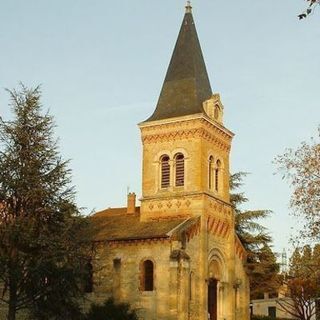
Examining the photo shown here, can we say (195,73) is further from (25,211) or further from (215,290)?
(25,211)

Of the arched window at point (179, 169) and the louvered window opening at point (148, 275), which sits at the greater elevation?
the arched window at point (179, 169)

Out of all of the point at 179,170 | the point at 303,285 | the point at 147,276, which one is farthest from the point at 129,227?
the point at 303,285

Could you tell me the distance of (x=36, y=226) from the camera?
29578mm

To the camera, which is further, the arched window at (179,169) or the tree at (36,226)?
the arched window at (179,169)

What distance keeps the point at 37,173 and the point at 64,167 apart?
52.9 inches

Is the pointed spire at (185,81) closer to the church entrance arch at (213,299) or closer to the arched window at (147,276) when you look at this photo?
the arched window at (147,276)

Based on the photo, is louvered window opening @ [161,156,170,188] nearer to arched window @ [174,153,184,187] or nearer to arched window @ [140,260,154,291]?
arched window @ [174,153,184,187]

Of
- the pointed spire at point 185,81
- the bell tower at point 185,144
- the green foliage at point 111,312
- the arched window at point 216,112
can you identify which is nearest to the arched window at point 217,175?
the bell tower at point 185,144

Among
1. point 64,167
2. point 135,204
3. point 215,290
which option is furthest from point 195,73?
point 64,167

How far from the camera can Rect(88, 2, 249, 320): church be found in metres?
40.8

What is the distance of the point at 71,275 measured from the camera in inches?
1167

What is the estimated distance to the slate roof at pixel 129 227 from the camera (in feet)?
138

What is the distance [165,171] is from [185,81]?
6752mm

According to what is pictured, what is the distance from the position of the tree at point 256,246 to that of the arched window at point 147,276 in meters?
14.4
